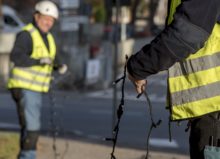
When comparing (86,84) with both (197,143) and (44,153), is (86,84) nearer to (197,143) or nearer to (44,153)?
(44,153)

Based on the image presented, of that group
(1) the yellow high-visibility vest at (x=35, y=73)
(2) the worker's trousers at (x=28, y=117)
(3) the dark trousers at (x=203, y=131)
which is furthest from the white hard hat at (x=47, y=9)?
(3) the dark trousers at (x=203, y=131)

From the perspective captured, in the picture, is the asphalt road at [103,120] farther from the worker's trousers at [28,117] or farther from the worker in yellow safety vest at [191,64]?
the worker in yellow safety vest at [191,64]

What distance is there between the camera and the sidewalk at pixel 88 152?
880 centimetres

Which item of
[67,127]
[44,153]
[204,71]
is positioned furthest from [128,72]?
[67,127]

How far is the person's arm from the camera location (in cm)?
732

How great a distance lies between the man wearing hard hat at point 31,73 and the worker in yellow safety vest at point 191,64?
12.1 feet

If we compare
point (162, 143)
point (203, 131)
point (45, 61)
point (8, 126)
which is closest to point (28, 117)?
point (45, 61)

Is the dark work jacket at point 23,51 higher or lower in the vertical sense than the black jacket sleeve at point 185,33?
lower

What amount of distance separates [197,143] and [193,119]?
13 cm

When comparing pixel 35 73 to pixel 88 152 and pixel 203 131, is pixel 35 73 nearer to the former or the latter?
pixel 88 152

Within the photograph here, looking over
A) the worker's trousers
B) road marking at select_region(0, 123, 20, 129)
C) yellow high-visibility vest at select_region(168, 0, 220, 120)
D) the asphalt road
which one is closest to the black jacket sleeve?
yellow high-visibility vest at select_region(168, 0, 220, 120)

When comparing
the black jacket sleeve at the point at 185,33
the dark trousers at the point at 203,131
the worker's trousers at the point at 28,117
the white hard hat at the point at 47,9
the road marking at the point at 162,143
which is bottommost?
the road marking at the point at 162,143

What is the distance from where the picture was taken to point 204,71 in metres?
3.62

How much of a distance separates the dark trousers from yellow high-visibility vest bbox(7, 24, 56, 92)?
3819mm
